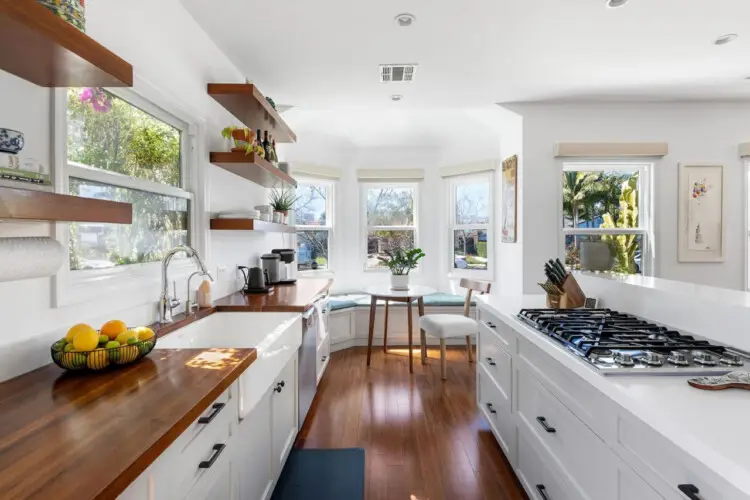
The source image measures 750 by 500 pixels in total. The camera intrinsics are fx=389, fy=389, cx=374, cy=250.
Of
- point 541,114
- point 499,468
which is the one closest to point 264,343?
point 499,468

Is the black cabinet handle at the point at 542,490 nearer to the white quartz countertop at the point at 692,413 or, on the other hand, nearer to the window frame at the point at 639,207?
the white quartz countertop at the point at 692,413

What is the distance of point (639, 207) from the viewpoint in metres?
3.88

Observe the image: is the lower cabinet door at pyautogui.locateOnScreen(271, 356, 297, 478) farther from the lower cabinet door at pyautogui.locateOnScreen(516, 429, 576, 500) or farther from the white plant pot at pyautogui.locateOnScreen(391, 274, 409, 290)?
the white plant pot at pyautogui.locateOnScreen(391, 274, 409, 290)

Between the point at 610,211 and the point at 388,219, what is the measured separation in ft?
8.22

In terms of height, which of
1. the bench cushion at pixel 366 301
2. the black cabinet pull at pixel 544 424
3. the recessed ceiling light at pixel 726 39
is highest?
the recessed ceiling light at pixel 726 39

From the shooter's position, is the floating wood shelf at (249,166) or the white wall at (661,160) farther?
the white wall at (661,160)

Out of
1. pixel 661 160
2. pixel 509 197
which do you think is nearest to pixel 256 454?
pixel 509 197

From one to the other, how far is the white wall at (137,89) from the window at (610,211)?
10.2 feet

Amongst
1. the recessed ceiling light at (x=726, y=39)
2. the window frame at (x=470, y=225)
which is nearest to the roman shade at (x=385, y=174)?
the window frame at (x=470, y=225)

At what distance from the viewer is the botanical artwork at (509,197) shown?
392 cm

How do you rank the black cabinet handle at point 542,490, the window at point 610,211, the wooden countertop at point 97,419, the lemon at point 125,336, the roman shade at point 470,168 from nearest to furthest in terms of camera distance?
the wooden countertop at point 97,419 < the lemon at point 125,336 < the black cabinet handle at point 542,490 < the window at point 610,211 < the roman shade at point 470,168

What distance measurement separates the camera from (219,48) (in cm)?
→ 264

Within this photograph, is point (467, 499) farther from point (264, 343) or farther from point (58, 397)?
point (58, 397)

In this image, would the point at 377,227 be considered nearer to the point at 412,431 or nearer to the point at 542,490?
the point at 412,431
